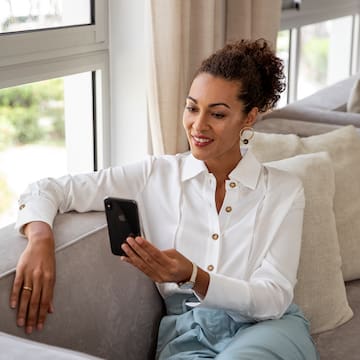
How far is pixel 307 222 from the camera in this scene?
200cm

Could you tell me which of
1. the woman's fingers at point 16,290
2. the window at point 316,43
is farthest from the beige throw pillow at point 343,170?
the window at point 316,43

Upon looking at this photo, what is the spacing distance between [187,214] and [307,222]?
38 cm

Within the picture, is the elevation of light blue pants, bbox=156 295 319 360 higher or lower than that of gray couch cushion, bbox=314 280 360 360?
higher

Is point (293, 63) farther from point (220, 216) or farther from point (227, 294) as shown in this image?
point (227, 294)

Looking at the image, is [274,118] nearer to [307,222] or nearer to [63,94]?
[63,94]

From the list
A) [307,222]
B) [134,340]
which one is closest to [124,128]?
[307,222]

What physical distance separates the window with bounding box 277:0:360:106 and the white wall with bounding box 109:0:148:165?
1671 mm

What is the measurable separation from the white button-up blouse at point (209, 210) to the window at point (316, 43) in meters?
2.48

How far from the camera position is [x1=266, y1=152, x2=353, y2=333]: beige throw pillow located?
1.96 metres

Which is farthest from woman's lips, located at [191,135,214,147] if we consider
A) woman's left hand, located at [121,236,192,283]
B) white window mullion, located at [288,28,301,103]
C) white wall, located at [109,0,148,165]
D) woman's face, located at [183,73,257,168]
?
white window mullion, located at [288,28,301,103]

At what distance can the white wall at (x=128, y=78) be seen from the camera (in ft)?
8.57

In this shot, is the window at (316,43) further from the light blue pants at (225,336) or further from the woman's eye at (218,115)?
the light blue pants at (225,336)

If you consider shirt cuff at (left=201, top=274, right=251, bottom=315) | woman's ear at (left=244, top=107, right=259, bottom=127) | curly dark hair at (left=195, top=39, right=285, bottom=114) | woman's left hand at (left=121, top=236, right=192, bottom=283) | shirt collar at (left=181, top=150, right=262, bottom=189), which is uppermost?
curly dark hair at (left=195, top=39, right=285, bottom=114)

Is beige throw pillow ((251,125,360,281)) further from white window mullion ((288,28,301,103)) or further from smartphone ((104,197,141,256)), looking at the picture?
white window mullion ((288,28,301,103))
